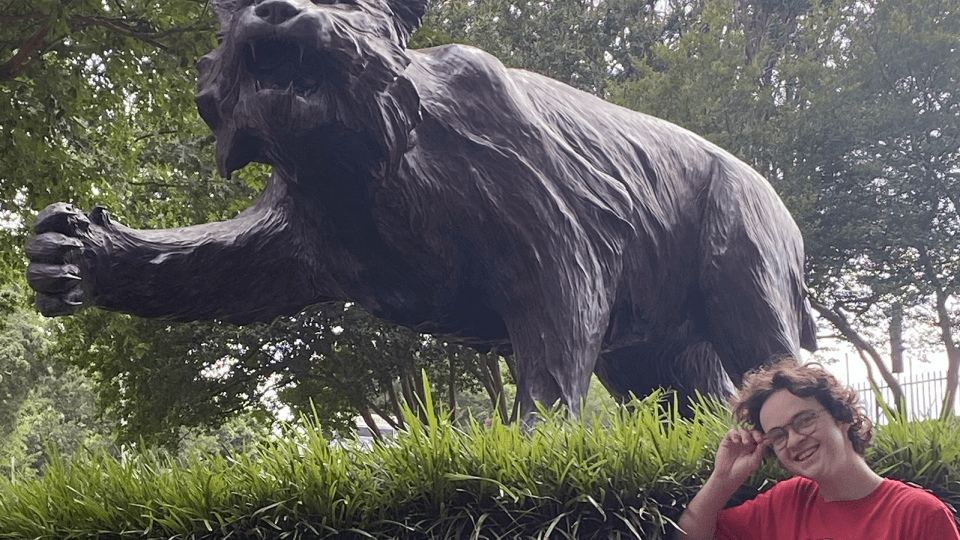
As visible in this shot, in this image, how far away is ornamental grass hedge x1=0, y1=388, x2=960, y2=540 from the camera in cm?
209

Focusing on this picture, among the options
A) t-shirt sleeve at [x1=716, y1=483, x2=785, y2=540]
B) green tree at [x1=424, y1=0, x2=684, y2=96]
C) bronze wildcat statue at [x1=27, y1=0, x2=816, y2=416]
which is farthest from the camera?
green tree at [x1=424, y1=0, x2=684, y2=96]

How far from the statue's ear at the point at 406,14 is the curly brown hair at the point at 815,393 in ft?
4.23

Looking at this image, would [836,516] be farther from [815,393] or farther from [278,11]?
[278,11]

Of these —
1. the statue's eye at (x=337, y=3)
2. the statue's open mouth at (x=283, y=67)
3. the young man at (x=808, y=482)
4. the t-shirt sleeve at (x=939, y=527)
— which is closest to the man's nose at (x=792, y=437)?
the young man at (x=808, y=482)

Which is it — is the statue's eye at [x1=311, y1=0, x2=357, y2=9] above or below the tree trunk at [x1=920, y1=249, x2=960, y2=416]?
above

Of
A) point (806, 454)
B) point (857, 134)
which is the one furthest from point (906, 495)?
point (857, 134)

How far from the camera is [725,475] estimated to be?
2.01 m

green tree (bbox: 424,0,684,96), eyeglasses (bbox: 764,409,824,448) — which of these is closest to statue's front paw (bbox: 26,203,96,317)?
eyeglasses (bbox: 764,409,824,448)

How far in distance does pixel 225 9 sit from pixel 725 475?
1.62 metres

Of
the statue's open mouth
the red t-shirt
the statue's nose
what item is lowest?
the red t-shirt

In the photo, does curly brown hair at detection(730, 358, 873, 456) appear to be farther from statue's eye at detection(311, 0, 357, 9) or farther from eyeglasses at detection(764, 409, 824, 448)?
statue's eye at detection(311, 0, 357, 9)

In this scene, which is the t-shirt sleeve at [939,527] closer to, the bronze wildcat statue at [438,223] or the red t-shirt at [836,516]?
the red t-shirt at [836,516]

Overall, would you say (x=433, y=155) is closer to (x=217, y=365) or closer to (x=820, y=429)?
(x=820, y=429)

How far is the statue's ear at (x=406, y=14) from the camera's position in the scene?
266 cm
